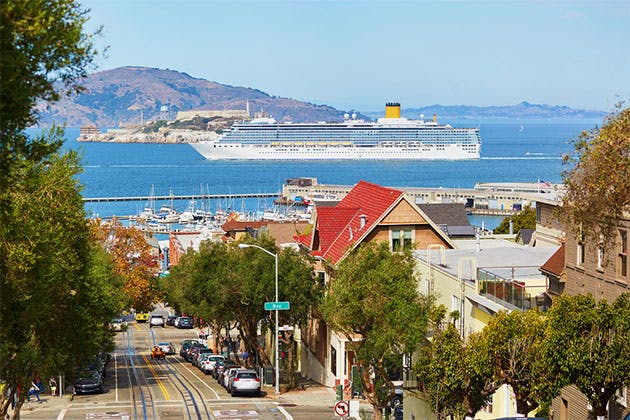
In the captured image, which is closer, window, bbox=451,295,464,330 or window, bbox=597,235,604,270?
window, bbox=597,235,604,270

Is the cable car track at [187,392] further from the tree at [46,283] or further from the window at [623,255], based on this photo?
the window at [623,255]

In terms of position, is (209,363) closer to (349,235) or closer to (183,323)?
(349,235)

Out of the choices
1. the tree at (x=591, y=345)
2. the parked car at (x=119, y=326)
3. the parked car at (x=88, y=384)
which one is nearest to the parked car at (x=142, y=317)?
the parked car at (x=119, y=326)

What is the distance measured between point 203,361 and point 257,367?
344cm

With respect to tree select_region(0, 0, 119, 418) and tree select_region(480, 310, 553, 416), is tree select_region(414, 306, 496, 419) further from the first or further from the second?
tree select_region(0, 0, 119, 418)

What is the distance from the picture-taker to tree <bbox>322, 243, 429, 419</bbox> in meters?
32.1

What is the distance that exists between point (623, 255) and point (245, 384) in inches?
939

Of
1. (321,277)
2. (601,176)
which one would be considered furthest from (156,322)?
(601,176)

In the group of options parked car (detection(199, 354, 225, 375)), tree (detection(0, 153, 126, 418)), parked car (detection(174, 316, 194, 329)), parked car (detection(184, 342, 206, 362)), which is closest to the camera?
tree (detection(0, 153, 126, 418))

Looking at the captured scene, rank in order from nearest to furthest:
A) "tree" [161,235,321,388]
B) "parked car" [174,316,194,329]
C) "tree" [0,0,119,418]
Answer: "tree" [0,0,119,418]
"tree" [161,235,321,388]
"parked car" [174,316,194,329]

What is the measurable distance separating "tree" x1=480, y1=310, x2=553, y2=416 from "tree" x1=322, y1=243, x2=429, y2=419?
9516 millimetres

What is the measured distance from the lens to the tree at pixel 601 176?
19.6m

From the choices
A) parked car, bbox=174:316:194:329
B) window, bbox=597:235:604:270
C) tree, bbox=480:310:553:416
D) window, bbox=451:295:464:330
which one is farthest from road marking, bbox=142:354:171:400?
tree, bbox=480:310:553:416

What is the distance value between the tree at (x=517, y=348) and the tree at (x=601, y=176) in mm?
2161
